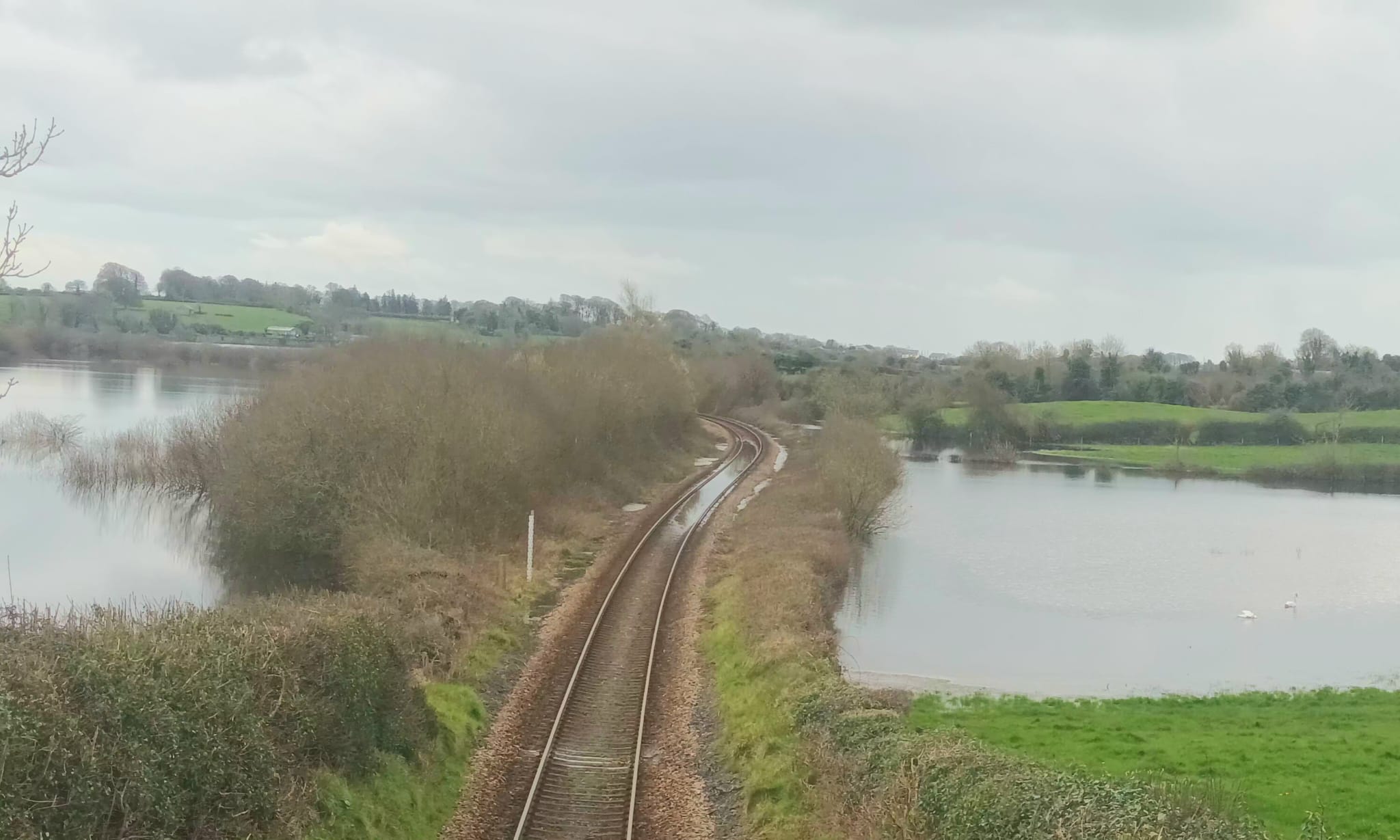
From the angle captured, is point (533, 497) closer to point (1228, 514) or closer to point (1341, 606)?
point (1341, 606)

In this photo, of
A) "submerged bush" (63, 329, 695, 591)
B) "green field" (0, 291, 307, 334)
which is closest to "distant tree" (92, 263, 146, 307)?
"green field" (0, 291, 307, 334)

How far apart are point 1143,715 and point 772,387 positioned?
291 ft

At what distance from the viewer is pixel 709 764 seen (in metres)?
14.5

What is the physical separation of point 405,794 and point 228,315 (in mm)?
121456

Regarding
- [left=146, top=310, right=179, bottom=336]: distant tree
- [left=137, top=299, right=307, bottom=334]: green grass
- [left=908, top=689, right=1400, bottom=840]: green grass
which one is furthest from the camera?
[left=137, top=299, right=307, bottom=334]: green grass

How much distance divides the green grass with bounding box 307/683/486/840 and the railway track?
1.01 meters

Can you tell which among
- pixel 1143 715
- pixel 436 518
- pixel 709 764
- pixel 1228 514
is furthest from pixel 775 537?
pixel 1228 514

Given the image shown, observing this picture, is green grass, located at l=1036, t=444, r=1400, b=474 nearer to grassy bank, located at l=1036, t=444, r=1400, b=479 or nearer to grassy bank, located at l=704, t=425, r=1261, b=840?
grassy bank, located at l=1036, t=444, r=1400, b=479

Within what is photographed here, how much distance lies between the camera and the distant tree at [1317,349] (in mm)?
151000

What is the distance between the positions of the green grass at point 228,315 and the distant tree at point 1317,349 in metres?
140

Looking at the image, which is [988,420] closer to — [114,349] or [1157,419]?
[1157,419]

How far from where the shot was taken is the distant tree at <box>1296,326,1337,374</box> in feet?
495

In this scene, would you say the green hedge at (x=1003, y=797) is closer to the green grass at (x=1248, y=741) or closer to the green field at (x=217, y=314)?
the green grass at (x=1248, y=741)

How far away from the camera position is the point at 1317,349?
155 meters
